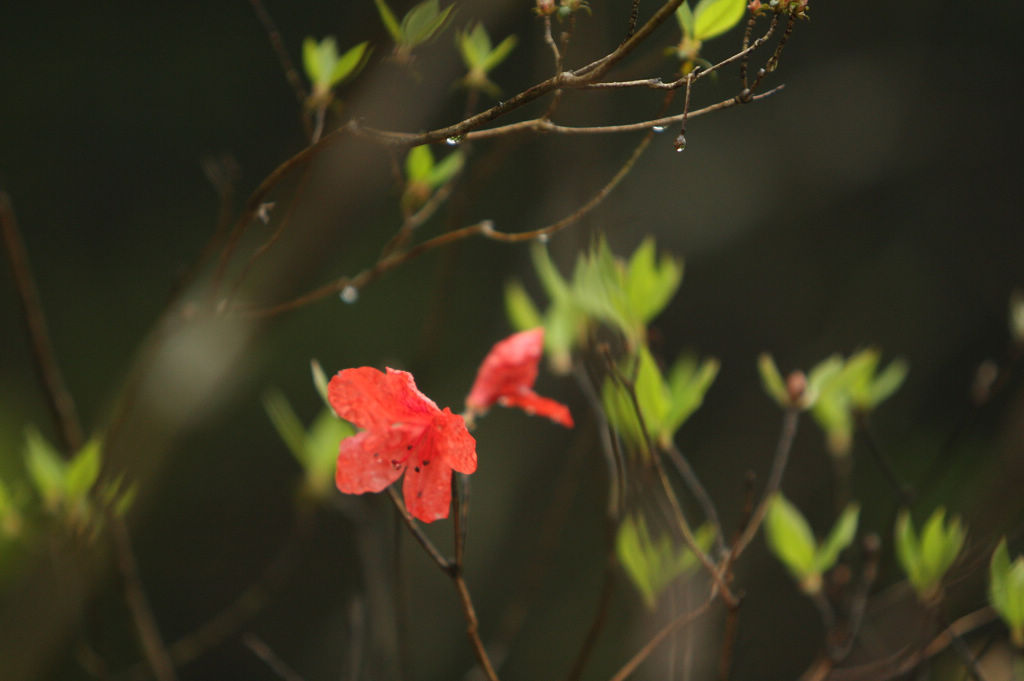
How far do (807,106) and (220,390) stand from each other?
1260 mm

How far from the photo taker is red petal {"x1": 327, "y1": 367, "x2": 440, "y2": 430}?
408 millimetres

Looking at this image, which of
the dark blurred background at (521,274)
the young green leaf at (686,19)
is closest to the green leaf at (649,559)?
the young green leaf at (686,19)

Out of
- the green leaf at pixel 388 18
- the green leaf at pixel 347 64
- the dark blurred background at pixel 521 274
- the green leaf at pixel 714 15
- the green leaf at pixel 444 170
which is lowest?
the dark blurred background at pixel 521 274

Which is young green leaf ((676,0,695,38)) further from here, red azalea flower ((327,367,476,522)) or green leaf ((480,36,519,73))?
red azalea flower ((327,367,476,522))

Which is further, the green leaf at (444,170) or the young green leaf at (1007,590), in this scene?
the green leaf at (444,170)

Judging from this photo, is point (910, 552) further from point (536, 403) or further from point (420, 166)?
point (420, 166)

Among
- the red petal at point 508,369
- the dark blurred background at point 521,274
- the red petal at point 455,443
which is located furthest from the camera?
the dark blurred background at point 521,274

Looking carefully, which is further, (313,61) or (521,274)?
(521,274)

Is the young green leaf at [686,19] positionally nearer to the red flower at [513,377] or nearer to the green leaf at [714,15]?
the green leaf at [714,15]

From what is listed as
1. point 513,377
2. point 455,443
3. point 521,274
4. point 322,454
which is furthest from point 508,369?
point 521,274

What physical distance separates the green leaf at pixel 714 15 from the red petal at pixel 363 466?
273 mm

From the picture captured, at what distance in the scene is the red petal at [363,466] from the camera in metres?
0.41

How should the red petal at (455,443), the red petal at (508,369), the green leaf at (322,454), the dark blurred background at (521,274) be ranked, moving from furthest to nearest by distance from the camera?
Answer: the dark blurred background at (521,274)
the green leaf at (322,454)
the red petal at (508,369)
the red petal at (455,443)

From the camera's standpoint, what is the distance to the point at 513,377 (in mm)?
507
